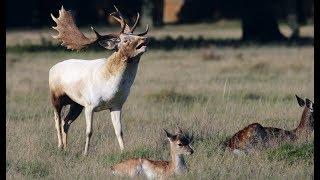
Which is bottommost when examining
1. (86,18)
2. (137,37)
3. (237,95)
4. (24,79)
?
(86,18)

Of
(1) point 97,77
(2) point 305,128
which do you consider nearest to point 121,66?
(1) point 97,77

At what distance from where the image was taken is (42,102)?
1761 centimetres

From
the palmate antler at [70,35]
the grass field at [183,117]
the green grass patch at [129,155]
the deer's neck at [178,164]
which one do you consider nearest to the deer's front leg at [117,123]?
the grass field at [183,117]

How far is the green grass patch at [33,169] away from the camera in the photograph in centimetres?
1041

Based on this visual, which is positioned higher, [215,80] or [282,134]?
[282,134]

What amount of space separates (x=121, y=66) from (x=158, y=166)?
2043 mm

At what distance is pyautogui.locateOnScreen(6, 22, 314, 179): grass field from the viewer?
10.6 meters

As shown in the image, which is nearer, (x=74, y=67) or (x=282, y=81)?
(x=74, y=67)

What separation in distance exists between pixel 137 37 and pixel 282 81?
10.1 meters

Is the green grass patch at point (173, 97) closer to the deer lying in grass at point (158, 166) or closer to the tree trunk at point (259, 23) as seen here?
the deer lying in grass at point (158, 166)

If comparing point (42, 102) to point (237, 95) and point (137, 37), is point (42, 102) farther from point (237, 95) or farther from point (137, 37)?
point (137, 37)

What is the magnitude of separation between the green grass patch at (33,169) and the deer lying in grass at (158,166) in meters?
0.89

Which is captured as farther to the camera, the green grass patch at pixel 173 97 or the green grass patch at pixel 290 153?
the green grass patch at pixel 173 97
